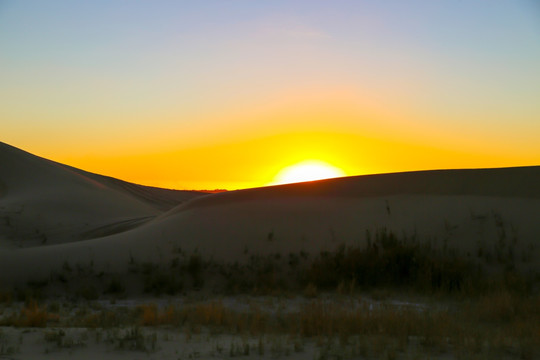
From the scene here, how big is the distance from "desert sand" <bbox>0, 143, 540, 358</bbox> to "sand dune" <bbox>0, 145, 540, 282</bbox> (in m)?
0.03

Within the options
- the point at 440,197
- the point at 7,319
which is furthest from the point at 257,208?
the point at 7,319

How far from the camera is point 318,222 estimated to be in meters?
16.9

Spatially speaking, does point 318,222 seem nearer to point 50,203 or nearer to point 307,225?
point 307,225

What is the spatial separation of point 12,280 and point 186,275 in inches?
166

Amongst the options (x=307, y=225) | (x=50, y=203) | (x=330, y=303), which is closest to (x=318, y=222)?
(x=307, y=225)

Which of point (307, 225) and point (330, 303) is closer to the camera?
point (330, 303)

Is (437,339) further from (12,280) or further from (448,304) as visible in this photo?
(12,280)

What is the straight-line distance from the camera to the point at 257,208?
60.4 feet

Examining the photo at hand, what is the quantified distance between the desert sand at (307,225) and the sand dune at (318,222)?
0.03m

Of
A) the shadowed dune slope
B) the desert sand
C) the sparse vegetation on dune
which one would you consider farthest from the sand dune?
the sparse vegetation on dune

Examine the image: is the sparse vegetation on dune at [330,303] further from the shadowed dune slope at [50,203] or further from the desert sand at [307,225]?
the shadowed dune slope at [50,203]

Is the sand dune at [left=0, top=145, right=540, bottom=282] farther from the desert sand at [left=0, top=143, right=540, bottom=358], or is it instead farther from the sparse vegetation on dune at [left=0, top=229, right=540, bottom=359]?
the sparse vegetation on dune at [left=0, top=229, right=540, bottom=359]

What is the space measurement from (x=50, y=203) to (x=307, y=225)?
16.1 m

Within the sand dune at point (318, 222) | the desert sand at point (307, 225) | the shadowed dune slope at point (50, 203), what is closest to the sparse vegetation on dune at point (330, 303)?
the desert sand at point (307, 225)
